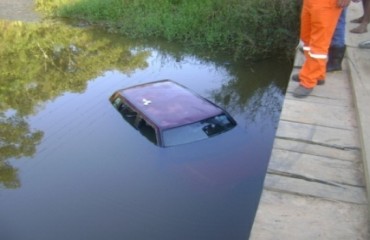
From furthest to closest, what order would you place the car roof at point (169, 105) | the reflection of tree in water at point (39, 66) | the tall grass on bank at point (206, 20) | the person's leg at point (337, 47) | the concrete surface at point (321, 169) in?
the tall grass on bank at point (206, 20)
the reflection of tree in water at point (39, 66)
the car roof at point (169, 105)
the person's leg at point (337, 47)
the concrete surface at point (321, 169)

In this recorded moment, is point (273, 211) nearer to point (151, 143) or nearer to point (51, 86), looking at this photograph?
point (151, 143)

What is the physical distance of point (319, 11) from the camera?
331 centimetres

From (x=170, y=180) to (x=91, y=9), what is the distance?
28.2ft

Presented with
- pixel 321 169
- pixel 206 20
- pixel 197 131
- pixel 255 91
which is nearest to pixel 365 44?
pixel 197 131

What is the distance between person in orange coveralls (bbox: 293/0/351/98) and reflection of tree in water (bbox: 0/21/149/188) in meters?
3.54

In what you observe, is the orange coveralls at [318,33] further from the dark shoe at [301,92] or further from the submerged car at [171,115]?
the submerged car at [171,115]

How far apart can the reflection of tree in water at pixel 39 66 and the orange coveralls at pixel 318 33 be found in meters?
3.59

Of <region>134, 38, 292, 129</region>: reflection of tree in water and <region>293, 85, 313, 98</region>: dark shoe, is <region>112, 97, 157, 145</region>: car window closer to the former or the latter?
<region>134, 38, 292, 129</region>: reflection of tree in water

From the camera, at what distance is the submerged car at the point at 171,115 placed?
544 cm

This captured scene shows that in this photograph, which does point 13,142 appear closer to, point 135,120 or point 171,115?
point 135,120

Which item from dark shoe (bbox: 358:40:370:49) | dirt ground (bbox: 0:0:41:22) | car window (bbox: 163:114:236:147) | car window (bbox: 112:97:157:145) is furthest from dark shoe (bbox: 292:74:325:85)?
dirt ground (bbox: 0:0:41:22)

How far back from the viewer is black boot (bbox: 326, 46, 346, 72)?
3.98 metres

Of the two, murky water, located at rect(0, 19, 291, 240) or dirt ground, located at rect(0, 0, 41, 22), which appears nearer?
murky water, located at rect(0, 19, 291, 240)

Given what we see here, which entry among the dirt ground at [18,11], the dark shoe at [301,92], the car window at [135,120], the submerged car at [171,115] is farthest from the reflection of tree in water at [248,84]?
the dirt ground at [18,11]
